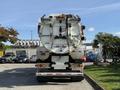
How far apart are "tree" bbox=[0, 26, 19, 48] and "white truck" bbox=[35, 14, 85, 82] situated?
5666 cm

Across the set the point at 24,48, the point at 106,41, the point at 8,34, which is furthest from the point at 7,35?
the point at 106,41

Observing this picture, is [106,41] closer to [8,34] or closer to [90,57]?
[90,57]

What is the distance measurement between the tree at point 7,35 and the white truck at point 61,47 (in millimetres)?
56663

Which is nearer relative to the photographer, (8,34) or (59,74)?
(59,74)

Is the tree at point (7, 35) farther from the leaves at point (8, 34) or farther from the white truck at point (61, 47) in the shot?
the white truck at point (61, 47)

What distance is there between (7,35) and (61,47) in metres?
59.2

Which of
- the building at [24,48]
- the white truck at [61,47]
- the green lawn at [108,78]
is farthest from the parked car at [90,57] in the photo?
the white truck at [61,47]

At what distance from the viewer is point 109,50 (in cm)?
4719

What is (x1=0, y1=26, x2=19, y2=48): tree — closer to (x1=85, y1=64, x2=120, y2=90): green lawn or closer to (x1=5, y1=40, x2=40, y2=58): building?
(x1=5, y1=40, x2=40, y2=58): building

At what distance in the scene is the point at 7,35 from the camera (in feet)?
268

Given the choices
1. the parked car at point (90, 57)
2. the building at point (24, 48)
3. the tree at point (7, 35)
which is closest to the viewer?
the parked car at point (90, 57)

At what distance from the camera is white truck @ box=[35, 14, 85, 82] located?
76.0ft

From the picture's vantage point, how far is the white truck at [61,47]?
23156 mm

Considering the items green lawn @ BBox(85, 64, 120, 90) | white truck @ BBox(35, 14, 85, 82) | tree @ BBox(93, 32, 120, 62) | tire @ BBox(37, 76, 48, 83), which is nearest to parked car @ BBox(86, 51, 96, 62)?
tree @ BBox(93, 32, 120, 62)
